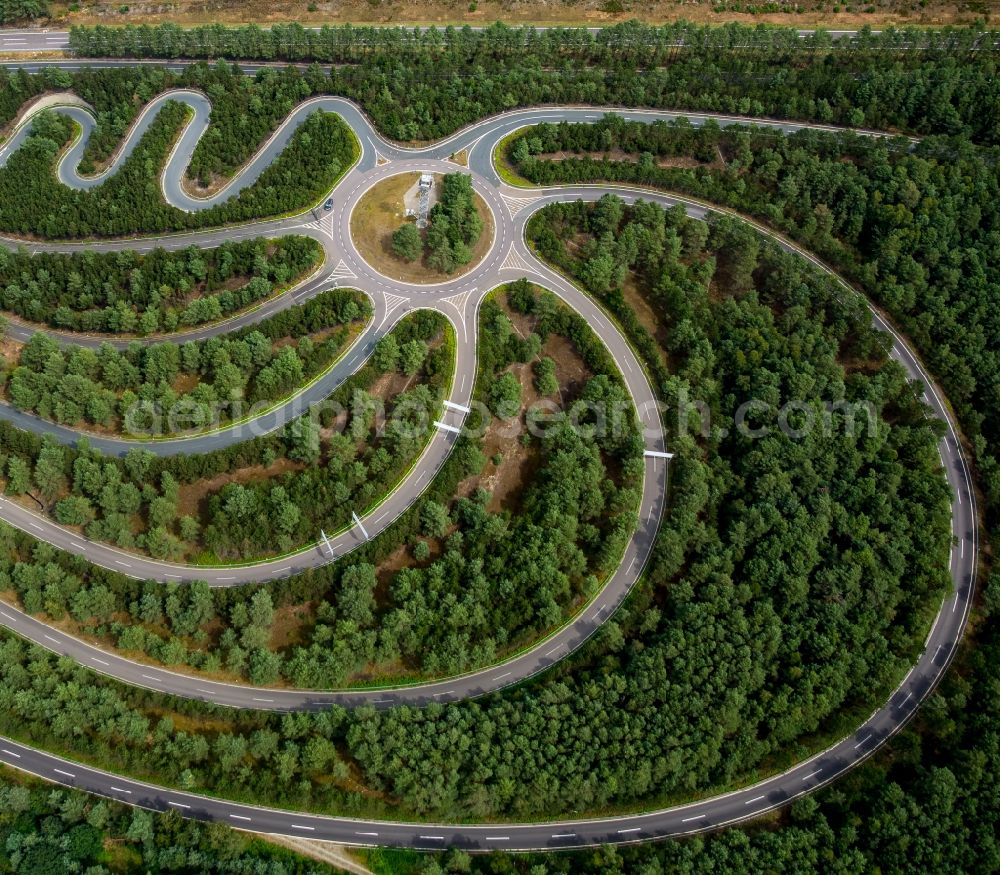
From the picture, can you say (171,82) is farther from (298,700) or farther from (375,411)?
(298,700)

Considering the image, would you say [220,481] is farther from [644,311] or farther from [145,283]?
[644,311]

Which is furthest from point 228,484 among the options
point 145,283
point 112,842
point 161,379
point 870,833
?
point 870,833

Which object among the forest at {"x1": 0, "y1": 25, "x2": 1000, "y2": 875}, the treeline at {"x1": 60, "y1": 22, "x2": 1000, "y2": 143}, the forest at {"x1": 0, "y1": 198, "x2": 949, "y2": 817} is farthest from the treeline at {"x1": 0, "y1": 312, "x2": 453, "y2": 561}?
the treeline at {"x1": 60, "y1": 22, "x2": 1000, "y2": 143}

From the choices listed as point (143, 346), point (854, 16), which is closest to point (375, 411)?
point (143, 346)

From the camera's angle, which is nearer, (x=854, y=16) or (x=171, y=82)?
(x=171, y=82)

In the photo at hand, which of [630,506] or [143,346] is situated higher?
[143,346]

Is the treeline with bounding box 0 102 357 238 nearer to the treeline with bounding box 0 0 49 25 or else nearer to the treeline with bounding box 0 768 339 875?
the treeline with bounding box 0 0 49 25

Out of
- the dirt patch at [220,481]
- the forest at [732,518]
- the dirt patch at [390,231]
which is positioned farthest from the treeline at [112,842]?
the dirt patch at [390,231]
